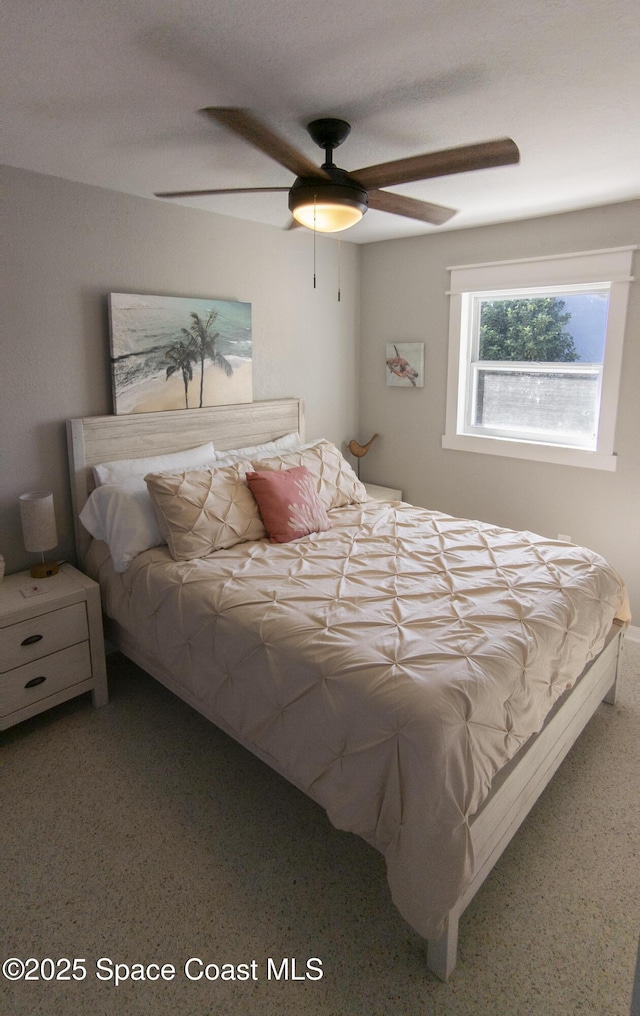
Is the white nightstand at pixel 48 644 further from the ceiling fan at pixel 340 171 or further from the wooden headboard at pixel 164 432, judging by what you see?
the ceiling fan at pixel 340 171

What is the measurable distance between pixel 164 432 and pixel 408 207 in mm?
1664

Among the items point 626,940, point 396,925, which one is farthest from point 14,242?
point 626,940

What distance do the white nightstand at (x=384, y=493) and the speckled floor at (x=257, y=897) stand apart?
2.05 m

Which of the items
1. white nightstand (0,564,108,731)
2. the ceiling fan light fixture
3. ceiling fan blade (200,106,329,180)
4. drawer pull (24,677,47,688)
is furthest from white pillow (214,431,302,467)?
ceiling fan blade (200,106,329,180)

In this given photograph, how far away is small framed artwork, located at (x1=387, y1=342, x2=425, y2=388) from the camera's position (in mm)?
4102

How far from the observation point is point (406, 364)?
4180mm

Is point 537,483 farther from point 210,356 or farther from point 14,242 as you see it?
point 14,242

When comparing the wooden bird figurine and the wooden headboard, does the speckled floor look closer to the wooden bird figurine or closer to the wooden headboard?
the wooden headboard

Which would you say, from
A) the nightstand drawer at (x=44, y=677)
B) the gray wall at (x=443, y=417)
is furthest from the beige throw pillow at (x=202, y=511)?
the gray wall at (x=443, y=417)

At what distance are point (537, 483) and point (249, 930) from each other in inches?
113

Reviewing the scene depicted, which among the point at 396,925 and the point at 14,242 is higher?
the point at 14,242

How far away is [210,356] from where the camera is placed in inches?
133

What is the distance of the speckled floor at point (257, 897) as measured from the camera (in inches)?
60.7

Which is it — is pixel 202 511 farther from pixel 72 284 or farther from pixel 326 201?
pixel 326 201
